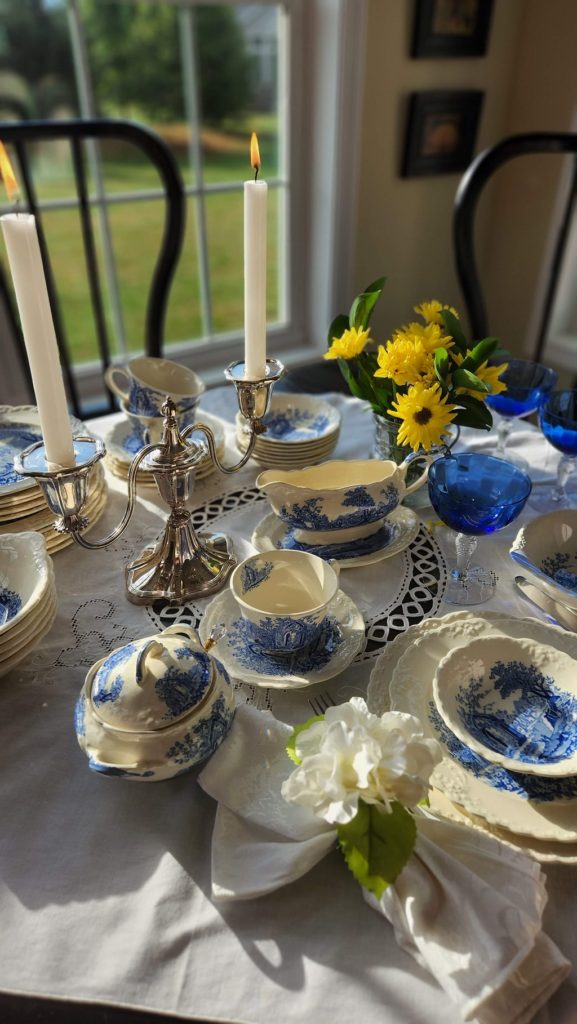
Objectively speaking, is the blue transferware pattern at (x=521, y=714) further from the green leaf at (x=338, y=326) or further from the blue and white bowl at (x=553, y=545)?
the green leaf at (x=338, y=326)

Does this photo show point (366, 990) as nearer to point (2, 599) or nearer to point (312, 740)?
point (312, 740)

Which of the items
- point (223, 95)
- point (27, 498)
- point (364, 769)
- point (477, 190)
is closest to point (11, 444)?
point (27, 498)

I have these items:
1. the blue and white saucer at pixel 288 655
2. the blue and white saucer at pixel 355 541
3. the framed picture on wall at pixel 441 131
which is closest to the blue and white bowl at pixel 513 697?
the blue and white saucer at pixel 288 655

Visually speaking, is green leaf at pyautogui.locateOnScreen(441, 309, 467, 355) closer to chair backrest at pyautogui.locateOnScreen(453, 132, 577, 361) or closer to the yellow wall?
chair backrest at pyautogui.locateOnScreen(453, 132, 577, 361)

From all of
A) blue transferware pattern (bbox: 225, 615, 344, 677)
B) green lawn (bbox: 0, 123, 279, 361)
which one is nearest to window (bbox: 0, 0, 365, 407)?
green lawn (bbox: 0, 123, 279, 361)

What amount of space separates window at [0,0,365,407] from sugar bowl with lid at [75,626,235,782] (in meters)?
1.57

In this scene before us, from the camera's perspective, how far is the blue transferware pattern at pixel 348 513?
0.71 m

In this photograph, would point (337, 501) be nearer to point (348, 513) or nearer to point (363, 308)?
point (348, 513)

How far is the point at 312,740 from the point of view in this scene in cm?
46

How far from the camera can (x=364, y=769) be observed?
0.41m

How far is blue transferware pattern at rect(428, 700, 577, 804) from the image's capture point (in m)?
0.48

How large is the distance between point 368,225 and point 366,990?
6.22 feet

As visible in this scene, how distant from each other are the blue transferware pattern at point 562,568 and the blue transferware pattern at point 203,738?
0.38m

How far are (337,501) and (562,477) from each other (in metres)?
0.33
